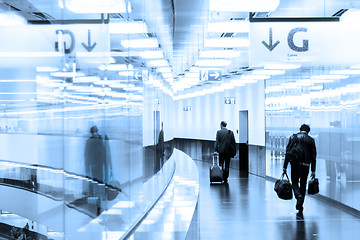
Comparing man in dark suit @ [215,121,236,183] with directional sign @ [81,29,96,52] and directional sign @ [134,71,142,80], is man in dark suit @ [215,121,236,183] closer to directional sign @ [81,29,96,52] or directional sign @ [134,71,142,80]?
directional sign @ [134,71,142,80]

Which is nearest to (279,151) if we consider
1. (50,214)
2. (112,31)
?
(112,31)

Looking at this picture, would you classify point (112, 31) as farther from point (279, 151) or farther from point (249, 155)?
point (249, 155)

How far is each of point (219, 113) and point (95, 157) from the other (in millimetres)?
11966

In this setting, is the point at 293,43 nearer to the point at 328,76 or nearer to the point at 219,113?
the point at 328,76

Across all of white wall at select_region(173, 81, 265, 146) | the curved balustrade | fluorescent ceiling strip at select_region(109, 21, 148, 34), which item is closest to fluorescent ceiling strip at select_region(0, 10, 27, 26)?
fluorescent ceiling strip at select_region(109, 21, 148, 34)

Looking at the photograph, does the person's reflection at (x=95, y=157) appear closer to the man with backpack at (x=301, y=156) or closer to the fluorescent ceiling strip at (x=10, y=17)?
the fluorescent ceiling strip at (x=10, y=17)

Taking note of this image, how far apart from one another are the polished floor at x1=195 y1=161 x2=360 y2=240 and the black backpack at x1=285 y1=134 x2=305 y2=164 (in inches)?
44.2

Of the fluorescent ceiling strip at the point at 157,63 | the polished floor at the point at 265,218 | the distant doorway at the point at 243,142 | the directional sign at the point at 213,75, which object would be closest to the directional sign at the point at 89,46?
the polished floor at the point at 265,218

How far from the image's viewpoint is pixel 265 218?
28.8 ft

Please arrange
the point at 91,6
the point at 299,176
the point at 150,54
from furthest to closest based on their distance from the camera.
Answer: the point at 150,54 < the point at 299,176 < the point at 91,6

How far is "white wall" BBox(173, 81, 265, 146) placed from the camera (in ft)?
57.0

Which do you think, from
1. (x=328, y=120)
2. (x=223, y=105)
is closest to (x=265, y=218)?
(x=328, y=120)

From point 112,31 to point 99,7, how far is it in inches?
52.5

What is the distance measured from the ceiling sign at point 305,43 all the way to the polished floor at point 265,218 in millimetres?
2911
